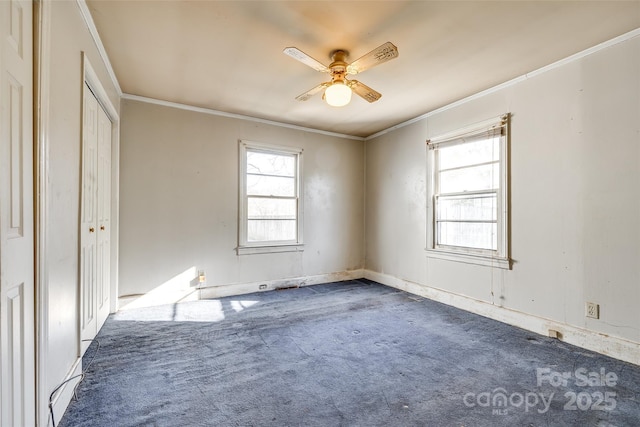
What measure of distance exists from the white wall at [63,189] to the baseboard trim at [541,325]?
3.76 metres

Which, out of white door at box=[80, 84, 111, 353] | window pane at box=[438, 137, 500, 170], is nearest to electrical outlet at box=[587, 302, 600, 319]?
window pane at box=[438, 137, 500, 170]

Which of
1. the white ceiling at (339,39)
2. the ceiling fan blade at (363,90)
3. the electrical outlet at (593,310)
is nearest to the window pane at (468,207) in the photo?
the electrical outlet at (593,310)

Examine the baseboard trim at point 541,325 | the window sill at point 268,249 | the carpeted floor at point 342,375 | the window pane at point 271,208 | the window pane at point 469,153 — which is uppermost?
the window pane at point 469,153

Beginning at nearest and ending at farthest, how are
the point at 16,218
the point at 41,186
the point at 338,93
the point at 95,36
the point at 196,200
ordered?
the point at 16,218 → the point at 41,186 → the point at 95,36 → the point at 338,93 → the point at 196,200

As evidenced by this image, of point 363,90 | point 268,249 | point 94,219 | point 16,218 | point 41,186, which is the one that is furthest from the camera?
point 268,249

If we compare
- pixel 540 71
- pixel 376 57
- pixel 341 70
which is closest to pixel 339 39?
pixel 341 70

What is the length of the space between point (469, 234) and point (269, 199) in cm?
278

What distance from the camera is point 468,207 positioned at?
3.65m

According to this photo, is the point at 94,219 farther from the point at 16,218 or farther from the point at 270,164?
the point at 270,164

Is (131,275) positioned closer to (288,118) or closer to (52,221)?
(52,221)

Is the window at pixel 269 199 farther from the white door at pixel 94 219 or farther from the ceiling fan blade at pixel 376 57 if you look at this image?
the ceiling fan blade at pixel 376 57

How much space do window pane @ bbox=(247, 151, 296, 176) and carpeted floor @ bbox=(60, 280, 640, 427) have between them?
210 centimetres

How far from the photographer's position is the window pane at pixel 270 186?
14.4 feet

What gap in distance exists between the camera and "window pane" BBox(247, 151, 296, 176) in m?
4.39
